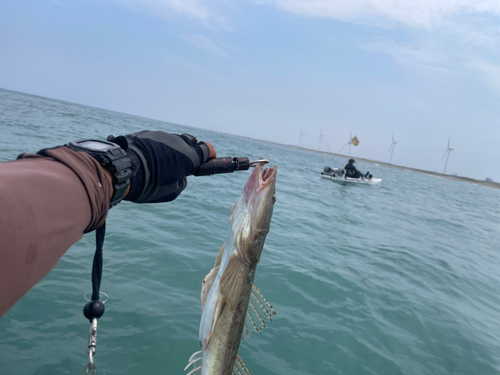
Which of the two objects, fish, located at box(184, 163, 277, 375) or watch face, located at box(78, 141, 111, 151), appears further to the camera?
fish, located at box(184, 163, 277, 375)

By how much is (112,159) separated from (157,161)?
48cm

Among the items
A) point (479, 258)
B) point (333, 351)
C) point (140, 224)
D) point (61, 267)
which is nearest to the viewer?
point (333, 351)

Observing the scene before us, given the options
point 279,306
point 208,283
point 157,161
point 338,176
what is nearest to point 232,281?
point 208,283

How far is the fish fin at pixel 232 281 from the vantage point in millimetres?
2029

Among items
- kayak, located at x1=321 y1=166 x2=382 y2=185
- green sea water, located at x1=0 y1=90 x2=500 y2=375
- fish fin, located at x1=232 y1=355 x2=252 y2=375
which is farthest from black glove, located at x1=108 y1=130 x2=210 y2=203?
kayak, located at x1=321 y1=166 x2=382 y2=185

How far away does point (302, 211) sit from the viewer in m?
12.5

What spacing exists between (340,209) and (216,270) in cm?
1337

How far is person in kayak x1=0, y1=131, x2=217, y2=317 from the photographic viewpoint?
83 centimetres

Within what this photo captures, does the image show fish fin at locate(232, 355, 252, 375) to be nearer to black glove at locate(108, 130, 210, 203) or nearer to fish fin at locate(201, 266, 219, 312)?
fish fin at locate(201, 266, 219, 312)

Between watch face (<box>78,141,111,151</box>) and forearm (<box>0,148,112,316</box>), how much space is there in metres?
0.22

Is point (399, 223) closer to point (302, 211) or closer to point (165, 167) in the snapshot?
point (302, 211)

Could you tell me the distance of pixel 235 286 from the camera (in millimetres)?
2041

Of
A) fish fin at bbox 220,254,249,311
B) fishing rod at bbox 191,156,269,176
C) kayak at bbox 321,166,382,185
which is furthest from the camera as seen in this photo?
kayak at bbox 321,166,382,185

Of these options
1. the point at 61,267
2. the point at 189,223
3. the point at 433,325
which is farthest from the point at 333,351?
the point at 189,223
